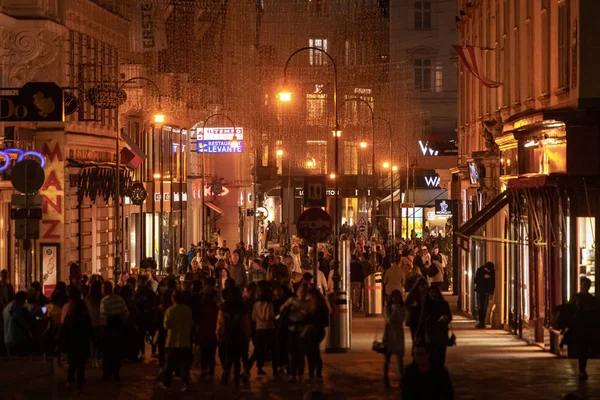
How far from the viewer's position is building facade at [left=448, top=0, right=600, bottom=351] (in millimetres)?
25672

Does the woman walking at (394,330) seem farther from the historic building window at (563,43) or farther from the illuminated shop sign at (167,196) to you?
the illuminated shop sign at (167,196)

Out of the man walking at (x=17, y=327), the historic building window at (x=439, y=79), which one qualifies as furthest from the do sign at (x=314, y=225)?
the historic building window at (x=439, y=79)

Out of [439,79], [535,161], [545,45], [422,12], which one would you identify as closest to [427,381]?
[535,161]

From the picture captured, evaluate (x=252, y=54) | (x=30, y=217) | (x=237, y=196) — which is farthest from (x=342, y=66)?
(x=30, y=217)

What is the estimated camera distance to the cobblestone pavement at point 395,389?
20469 mm

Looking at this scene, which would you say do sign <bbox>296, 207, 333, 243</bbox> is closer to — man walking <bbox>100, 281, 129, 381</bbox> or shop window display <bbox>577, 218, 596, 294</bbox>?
shop window display <bbox>577, 218, 596, 294</bbox>

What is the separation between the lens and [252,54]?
208 ft

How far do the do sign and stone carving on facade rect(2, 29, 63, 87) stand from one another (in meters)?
14.6

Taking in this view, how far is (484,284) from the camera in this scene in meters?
34.6

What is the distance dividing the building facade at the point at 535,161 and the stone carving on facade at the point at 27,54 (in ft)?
40.7

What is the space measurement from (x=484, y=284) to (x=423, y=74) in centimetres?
7101

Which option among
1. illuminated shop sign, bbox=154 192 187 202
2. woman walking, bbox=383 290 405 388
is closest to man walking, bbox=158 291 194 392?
woman walking, bbox=383 290 405 388

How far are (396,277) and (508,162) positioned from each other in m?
3.95

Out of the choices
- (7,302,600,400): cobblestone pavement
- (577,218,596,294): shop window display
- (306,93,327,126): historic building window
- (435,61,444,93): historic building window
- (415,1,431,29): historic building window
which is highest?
(415,1,431,29): historic building window
